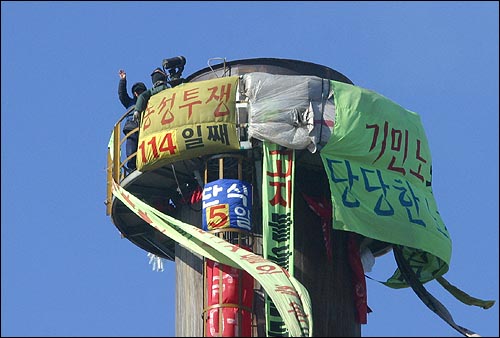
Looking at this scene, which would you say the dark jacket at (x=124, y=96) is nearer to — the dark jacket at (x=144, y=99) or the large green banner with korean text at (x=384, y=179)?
the dark jacket at (x=144, y=99)

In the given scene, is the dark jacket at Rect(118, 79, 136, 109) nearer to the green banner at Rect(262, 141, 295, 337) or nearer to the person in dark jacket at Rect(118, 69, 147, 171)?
the person in dark jacket at Rect(118, 69, 147, 171)

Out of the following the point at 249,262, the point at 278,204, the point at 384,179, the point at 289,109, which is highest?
the point at 289,109

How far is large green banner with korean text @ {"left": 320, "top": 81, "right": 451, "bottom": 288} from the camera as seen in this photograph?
224 ft

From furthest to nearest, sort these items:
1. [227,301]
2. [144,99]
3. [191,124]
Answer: [144,99] < [191,124] < [227,301]

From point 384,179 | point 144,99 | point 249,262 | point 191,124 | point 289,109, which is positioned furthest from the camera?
point 144,99

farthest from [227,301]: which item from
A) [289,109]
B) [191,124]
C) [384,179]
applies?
[384,179]

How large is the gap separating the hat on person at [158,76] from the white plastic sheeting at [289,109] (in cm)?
332

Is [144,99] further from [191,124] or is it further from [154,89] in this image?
[191,124]

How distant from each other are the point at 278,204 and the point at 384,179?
359 centimetres

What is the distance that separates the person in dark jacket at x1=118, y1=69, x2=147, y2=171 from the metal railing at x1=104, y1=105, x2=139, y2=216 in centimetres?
13

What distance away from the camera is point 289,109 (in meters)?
68.4

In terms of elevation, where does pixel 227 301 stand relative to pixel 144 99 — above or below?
below

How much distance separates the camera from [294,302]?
65.6 meters

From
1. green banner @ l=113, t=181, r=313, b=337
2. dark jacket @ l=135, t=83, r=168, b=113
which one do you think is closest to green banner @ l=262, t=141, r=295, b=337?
green banner @ l=113, t=181, r=313, b=337
